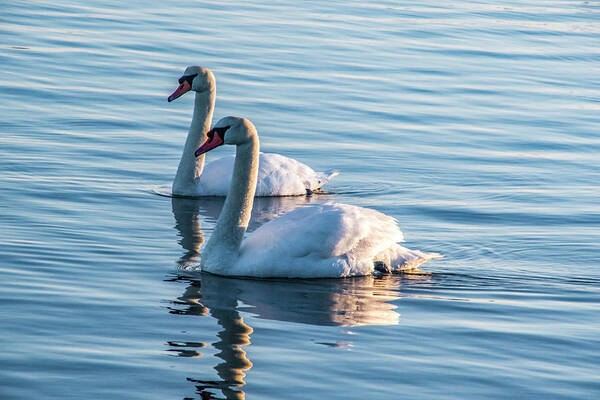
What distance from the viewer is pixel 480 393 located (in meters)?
7.25

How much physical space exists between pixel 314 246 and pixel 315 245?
12 mm

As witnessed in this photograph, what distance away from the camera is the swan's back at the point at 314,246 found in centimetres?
966

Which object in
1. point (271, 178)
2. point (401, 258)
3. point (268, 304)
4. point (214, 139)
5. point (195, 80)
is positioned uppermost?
point (195, 80)

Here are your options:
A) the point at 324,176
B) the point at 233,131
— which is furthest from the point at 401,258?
the point at 324,176

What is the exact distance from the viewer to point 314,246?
9.67m

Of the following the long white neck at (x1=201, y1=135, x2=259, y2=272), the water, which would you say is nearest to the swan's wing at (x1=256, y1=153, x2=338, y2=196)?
the water

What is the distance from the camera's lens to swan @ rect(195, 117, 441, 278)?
968cm

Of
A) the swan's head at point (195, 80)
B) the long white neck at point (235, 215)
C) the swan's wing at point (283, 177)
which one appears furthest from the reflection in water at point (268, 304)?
the swan's head at point (195, 80)

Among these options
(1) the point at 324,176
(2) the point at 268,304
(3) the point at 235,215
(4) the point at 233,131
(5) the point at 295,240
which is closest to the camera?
(2) the point at 268,304

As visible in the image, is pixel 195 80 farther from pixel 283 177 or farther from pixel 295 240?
pixel 295 240

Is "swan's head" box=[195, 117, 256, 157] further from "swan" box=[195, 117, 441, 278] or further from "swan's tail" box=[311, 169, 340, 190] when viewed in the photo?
"swan's tail" box=[311, 169, 340, 190]

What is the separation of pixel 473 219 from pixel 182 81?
384 centimetres

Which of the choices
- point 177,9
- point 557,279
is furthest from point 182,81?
point 177,9

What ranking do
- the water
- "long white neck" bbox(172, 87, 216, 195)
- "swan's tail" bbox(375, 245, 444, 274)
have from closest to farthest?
the water → "swan's tail" bbox(375, 245, 444, 274) → "long white neck" bbox(172, 87, 216, 195)
